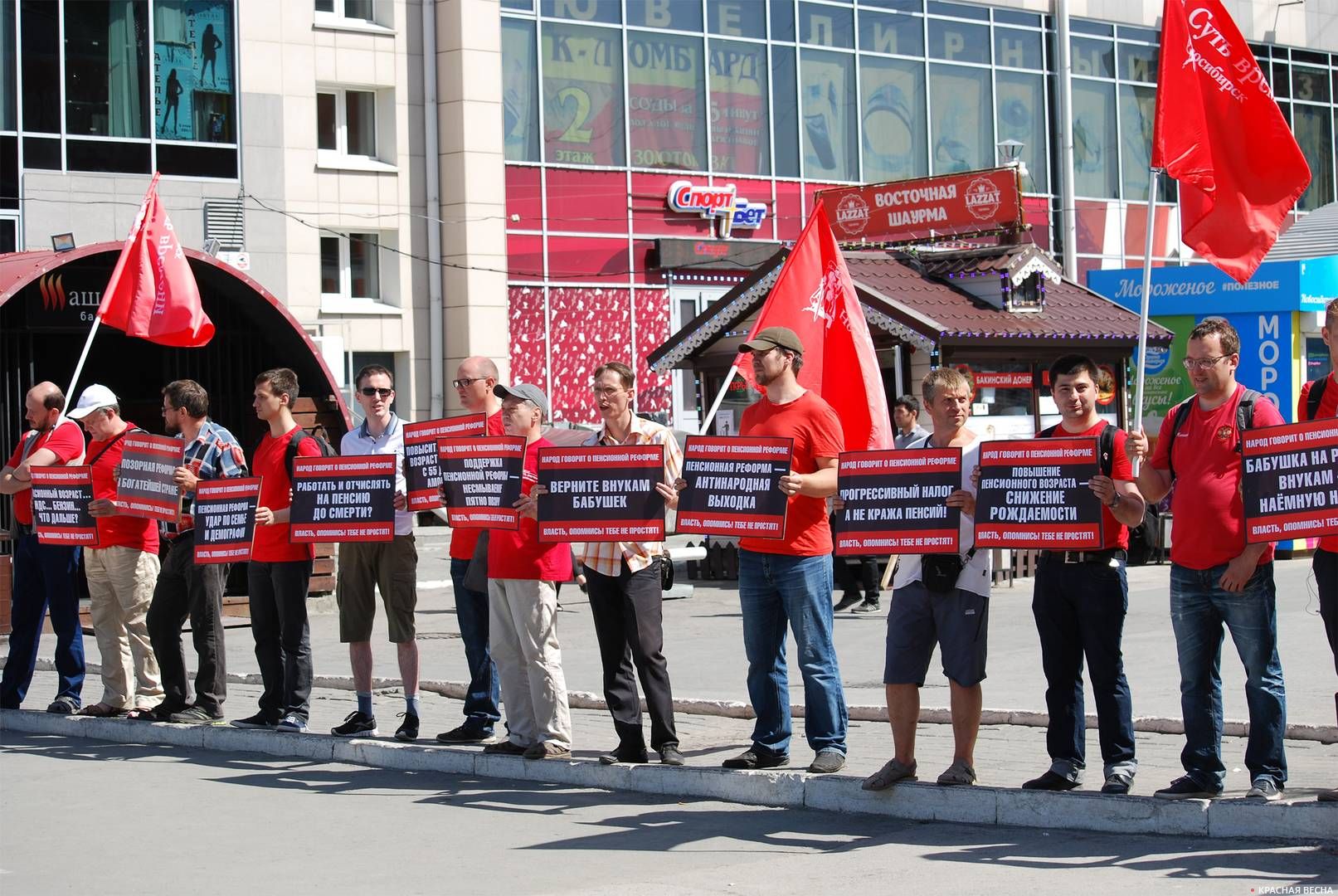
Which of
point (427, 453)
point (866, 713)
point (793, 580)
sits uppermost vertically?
point (427, 453)

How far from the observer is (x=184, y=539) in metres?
10.6

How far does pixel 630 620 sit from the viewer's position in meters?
8.87

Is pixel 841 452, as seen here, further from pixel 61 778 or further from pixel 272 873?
pixel 61 778

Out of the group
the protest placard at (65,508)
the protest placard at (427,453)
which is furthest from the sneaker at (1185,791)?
the protest placard at (65,508)

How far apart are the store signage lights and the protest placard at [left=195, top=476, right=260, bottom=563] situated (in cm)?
2491

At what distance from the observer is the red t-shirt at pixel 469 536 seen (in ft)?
32.1

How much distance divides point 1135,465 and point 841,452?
137cm

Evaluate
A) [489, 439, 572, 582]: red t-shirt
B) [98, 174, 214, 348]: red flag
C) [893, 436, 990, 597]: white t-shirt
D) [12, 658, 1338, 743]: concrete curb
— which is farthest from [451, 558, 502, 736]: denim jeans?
[98, 174, 214, 348]: red flag

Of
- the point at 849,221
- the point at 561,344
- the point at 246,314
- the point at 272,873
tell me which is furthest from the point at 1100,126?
the point at 272,873

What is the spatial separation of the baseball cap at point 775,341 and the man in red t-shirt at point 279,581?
3103mm

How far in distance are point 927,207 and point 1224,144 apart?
44.7 ft

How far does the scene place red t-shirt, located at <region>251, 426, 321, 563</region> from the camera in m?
10.2

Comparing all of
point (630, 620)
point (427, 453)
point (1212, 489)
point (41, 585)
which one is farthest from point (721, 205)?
point (1212, 489)

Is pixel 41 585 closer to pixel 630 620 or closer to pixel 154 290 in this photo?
pixel 154 290
